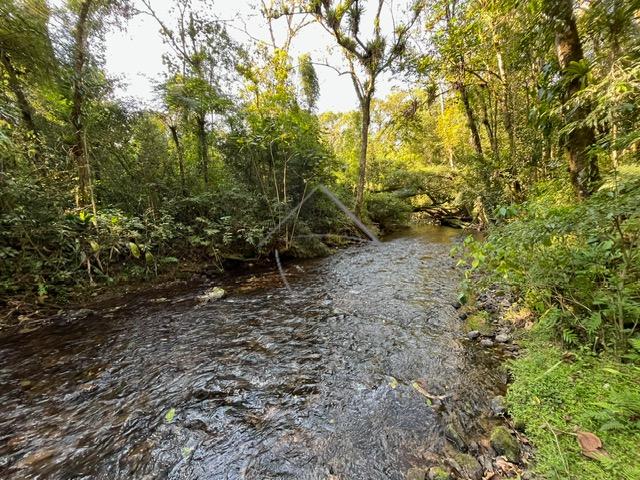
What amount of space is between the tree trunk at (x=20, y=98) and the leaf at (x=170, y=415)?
18.8 ft

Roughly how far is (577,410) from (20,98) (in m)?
9.79

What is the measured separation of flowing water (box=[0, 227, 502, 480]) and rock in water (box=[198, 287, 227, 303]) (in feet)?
2.00

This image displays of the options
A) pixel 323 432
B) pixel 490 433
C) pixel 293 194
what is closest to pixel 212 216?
pixel 293 194

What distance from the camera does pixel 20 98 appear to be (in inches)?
219

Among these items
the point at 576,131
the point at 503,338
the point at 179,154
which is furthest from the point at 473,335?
the point at 179,154

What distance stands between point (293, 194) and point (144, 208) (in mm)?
4463

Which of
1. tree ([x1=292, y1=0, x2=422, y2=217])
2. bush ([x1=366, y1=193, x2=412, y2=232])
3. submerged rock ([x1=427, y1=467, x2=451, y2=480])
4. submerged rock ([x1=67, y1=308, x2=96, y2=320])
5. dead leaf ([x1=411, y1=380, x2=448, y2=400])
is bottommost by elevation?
dead leaf ([x1=411, y1=380, x2=448, y2=400])

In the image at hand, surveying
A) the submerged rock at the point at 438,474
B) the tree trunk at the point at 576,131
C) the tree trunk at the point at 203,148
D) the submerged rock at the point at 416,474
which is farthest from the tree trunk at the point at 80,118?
the tree trunk at the point at 576,131

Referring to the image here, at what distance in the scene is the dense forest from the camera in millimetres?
2061

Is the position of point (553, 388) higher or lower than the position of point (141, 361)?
lower

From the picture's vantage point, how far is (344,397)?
2.40 metres

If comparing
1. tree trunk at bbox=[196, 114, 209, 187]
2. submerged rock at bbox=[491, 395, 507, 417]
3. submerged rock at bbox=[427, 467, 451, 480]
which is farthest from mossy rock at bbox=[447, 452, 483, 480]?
tree trunk at bbox=[196, 114, 209, 187]

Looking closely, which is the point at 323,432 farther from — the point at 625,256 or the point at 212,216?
the point at 212,216

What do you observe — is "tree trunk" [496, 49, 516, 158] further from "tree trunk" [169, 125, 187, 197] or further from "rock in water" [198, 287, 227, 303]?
"tree trunk" [169, 125, 187, 197]
